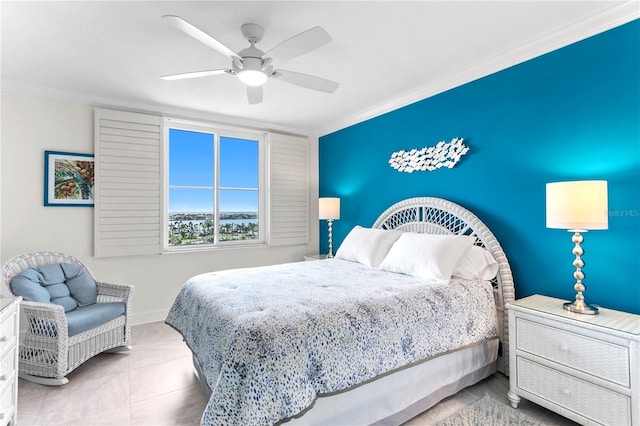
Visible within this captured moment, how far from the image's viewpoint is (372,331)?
1.85 m

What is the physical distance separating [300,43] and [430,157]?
191cm

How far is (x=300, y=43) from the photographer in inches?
75.3

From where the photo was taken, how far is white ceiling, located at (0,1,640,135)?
6.55ft

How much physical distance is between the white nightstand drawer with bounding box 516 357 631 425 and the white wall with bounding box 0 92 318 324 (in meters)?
3.66

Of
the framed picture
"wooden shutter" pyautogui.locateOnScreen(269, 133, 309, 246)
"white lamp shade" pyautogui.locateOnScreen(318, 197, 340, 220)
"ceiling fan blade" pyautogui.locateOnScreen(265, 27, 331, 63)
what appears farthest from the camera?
"wooden shutter" pyautogui.locateOnScreen(269, 133, 309, 246)

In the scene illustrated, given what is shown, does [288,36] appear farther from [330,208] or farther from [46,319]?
[46,319]

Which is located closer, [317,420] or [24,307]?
[317,420]

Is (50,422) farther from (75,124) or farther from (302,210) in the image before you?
(302,210)

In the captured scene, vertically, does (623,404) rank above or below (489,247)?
below

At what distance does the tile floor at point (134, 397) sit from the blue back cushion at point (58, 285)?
0.57 meters

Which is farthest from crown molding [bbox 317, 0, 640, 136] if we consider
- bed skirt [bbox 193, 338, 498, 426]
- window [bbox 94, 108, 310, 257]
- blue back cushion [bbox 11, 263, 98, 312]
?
blue back cushion [bbox 11, 263, 98, 312]

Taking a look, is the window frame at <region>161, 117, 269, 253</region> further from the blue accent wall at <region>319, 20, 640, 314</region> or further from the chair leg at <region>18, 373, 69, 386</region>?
the blue accent wall at <region>319, 20, 640, 314</region>

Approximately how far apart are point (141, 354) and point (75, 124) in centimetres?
248

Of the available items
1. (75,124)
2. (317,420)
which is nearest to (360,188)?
(317,420)
